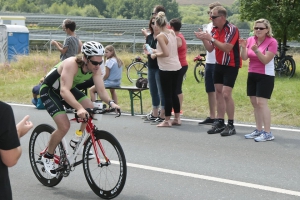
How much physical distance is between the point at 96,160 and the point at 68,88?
2.82ft

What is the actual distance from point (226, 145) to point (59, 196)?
3.58 metres

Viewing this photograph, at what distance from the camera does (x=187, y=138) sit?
37.9 ft

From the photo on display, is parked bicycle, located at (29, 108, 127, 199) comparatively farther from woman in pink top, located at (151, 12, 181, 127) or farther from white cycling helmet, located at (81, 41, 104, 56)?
woman in pink top, located at (151, 12, 181, 127)

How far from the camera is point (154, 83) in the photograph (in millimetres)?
13164

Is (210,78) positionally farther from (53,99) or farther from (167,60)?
(53,99)

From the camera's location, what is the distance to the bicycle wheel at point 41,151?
329 inches

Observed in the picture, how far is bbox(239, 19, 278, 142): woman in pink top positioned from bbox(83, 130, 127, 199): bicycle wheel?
3934 millimetres

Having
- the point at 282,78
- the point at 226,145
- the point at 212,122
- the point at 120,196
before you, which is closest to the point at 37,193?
the point at 120,196

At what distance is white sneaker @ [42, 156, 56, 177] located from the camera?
8.34 m

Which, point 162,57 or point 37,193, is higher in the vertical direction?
point 162,57

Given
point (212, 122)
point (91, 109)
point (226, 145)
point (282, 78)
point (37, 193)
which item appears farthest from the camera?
point (282, 78)

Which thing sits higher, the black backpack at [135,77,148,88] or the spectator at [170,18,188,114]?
the spectator at [170,18,188,114]

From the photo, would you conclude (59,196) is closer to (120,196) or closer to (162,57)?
(120,196)

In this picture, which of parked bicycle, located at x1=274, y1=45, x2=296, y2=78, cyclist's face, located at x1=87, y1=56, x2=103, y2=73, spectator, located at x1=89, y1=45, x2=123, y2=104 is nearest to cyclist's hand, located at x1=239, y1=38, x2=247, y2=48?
spectator, located at x1=89, y1=45, x2=123, y2=104
